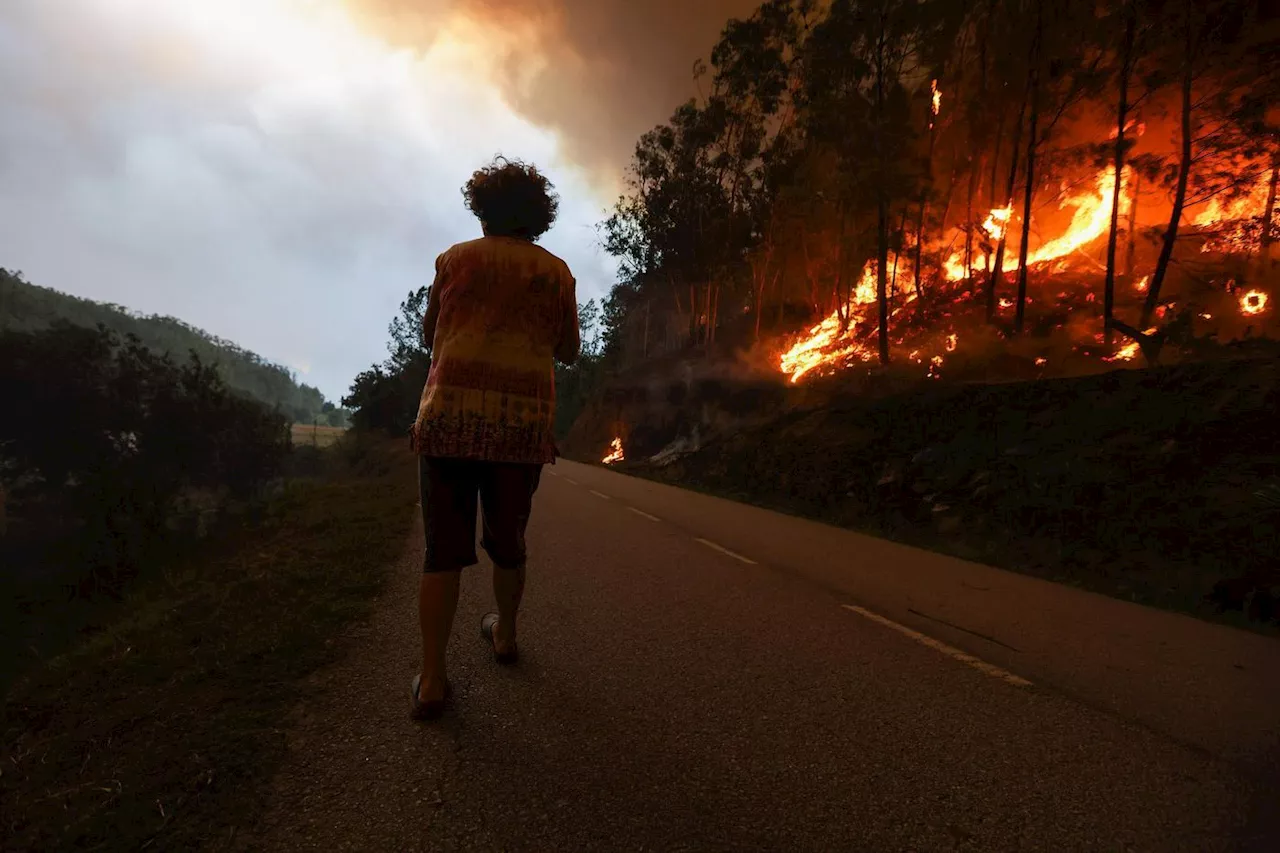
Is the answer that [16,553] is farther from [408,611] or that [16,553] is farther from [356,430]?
[408,611]

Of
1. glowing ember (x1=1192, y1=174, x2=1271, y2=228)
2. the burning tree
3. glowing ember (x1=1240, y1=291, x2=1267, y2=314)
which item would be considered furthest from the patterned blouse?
glowing ember (x1=1192, y1=174, x2=1271, y2=228)

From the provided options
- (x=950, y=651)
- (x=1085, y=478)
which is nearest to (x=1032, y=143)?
(x=1085, y=478)

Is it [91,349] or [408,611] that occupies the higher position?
[91,349]

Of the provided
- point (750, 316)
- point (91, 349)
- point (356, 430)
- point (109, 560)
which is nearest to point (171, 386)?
point (91, 349)

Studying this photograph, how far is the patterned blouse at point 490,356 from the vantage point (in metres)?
2.65

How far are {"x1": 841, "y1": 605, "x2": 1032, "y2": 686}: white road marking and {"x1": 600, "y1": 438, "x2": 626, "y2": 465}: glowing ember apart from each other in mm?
33691

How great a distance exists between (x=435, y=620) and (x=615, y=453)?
36.8 metres

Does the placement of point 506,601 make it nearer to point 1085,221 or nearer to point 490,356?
point 490,356

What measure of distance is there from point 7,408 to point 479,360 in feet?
154

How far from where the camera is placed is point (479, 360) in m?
2.72

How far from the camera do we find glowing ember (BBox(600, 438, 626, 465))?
3870 cm

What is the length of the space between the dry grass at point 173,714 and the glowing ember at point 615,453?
33.3 metres

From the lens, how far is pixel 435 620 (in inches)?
103

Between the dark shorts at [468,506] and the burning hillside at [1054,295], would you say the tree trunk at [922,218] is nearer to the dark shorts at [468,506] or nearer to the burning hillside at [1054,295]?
the burning hillside at [1054,295]
